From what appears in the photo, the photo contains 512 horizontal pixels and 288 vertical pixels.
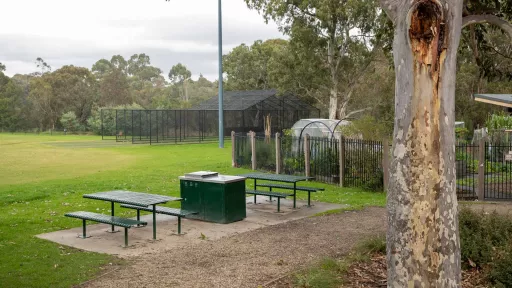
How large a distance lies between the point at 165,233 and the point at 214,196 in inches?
54.9

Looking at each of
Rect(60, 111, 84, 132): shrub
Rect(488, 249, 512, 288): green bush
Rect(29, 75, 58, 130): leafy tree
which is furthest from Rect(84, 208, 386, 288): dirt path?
Rect(29, 75, 58, 130): leafy tree

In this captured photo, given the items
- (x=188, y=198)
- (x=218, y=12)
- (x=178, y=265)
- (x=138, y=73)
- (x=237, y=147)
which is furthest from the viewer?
(x=138, y=73)

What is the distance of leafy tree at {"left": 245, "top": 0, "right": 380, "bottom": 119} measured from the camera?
125ft

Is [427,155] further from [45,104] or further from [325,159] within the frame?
[45,104]

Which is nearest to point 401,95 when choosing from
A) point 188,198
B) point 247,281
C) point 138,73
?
point 247,281

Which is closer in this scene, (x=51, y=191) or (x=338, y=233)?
(x=338, y=233)

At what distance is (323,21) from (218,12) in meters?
8.25

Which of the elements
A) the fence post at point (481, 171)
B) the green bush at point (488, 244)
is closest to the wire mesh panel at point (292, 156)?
the fence post at point (481, 171)

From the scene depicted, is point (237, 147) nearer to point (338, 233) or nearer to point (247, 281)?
point (338, 233)

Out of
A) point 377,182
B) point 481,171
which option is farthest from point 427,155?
point 377,182

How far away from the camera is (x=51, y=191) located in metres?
16.0

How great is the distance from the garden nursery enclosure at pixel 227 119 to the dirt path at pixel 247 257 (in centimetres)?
3126

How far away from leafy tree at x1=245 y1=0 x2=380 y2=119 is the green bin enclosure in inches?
1103

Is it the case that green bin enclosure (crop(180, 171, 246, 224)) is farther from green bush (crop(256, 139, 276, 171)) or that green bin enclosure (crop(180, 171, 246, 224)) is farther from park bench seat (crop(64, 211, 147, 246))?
green bush (crop(256, 139, 276, 171))
